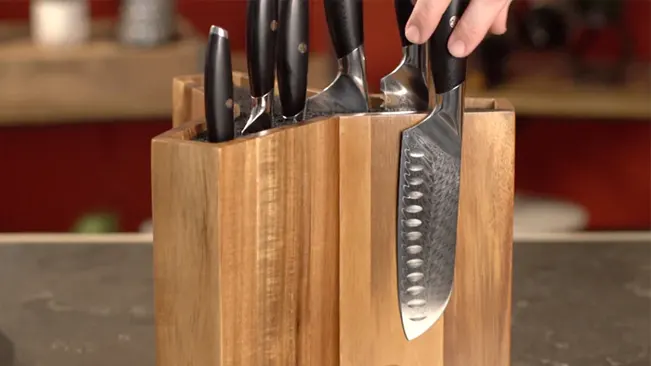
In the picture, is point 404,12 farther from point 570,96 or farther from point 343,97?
point 570,96

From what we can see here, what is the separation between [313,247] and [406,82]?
0.15m

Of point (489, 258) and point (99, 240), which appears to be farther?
point (99, 240)

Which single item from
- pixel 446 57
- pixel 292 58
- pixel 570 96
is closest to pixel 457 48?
pixel 446 57

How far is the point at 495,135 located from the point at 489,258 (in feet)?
0.30

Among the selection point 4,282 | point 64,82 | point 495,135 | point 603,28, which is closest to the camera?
point 495,135

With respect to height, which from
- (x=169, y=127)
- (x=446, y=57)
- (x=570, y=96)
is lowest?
(x=169, y=127)

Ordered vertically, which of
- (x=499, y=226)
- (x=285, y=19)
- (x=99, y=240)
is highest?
(x=285, y=19)

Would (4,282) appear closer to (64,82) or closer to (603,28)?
(64,82)

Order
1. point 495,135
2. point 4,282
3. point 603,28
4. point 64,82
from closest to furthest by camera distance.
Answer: point 495,135
point 4,282
point 64,82
point 603,28

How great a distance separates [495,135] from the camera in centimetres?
74

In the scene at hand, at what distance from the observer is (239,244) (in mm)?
623

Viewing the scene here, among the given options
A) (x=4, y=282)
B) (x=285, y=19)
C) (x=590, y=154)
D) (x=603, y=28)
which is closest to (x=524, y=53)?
(x=603, y=28)

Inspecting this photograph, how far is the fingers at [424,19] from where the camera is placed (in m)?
0.68

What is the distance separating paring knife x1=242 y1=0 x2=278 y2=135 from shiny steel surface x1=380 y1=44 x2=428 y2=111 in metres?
0.10
